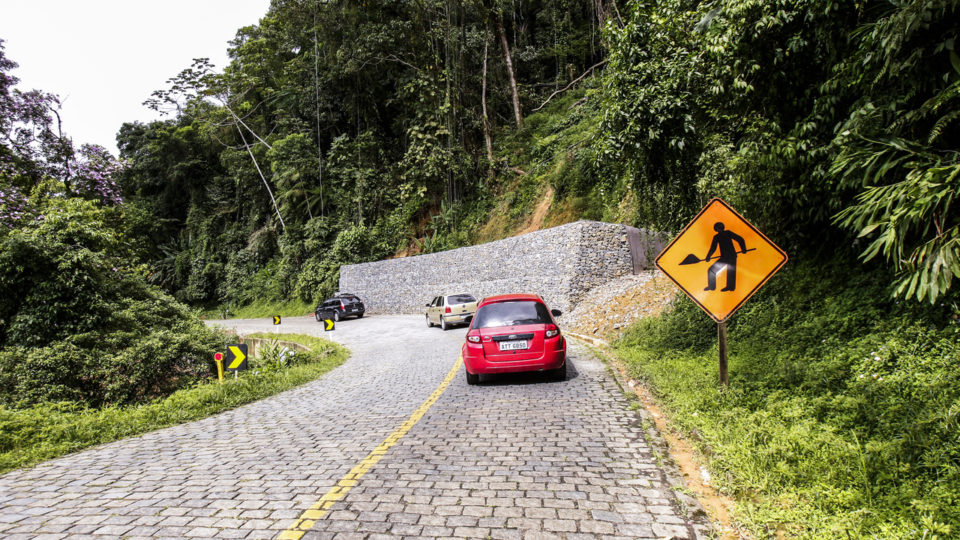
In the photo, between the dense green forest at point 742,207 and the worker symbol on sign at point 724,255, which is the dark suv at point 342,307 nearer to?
the dense green forest at point 742,207

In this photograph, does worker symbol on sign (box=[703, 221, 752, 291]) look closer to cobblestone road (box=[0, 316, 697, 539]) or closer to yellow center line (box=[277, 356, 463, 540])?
cobblestone road (box=[0, 316, 697, 539])

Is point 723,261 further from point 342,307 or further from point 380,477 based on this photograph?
point 342,307

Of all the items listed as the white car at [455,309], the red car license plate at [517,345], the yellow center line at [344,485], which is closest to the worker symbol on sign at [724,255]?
the red car license plate at [517,345]

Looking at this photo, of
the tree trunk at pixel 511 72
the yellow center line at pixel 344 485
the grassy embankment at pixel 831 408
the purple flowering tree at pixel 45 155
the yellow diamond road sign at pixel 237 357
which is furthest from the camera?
the tree trunk at pixel 511 72

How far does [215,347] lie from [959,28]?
15.5 meters

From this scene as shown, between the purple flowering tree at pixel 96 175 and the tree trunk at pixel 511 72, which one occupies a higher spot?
the tree trunk at pixel 511 72

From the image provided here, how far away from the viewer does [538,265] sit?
71.3ft

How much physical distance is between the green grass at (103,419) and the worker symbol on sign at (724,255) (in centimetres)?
768

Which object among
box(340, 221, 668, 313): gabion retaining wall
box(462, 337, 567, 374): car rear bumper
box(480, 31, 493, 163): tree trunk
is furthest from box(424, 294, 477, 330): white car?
box(480, 31, 493, 163): tree trunk

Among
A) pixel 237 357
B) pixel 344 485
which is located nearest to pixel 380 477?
pixel 344 485

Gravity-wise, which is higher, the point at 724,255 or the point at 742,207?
the point at 742,207

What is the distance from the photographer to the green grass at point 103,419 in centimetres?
590

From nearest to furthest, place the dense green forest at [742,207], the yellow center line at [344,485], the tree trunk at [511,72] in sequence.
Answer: the yellow center line at [344,485] < the dense green forest at [742,207] < the tree trunk at [511,72]

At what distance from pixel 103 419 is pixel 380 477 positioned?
5334 mm
